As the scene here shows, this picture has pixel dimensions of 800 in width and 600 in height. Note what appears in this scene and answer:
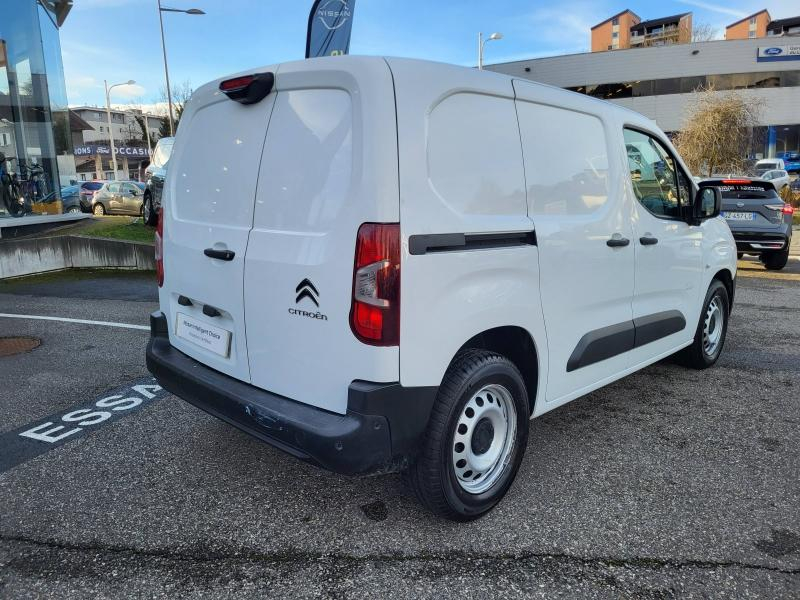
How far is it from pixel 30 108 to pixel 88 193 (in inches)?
470

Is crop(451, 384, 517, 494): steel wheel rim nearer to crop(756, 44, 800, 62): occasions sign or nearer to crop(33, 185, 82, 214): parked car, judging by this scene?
crop(33, 185, 82, 214): parked car

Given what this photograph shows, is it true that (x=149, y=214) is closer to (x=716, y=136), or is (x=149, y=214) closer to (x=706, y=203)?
(x=706, y=203)

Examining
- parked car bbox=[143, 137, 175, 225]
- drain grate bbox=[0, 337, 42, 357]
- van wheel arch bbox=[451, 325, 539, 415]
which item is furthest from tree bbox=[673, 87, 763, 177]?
van wheel arch bbox=[451, 325, 539, 415]

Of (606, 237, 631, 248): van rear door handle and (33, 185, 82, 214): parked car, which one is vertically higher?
(33, 185, 82, 214): parked car

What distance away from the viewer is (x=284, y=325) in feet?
8.44

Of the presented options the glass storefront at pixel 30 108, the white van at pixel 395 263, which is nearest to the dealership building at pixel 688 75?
the glass storefront at pixel 30 108

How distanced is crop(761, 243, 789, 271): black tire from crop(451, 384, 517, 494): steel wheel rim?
9.69m

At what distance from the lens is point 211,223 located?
297 centimetres

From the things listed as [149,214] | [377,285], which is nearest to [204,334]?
[377,285]

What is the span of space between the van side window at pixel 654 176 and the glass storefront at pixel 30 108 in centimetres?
1279

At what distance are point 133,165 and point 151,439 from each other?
3118 inches

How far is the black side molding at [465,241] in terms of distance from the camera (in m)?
2.36

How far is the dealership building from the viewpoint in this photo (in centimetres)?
4519

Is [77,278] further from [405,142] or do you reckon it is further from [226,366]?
[405,142]
